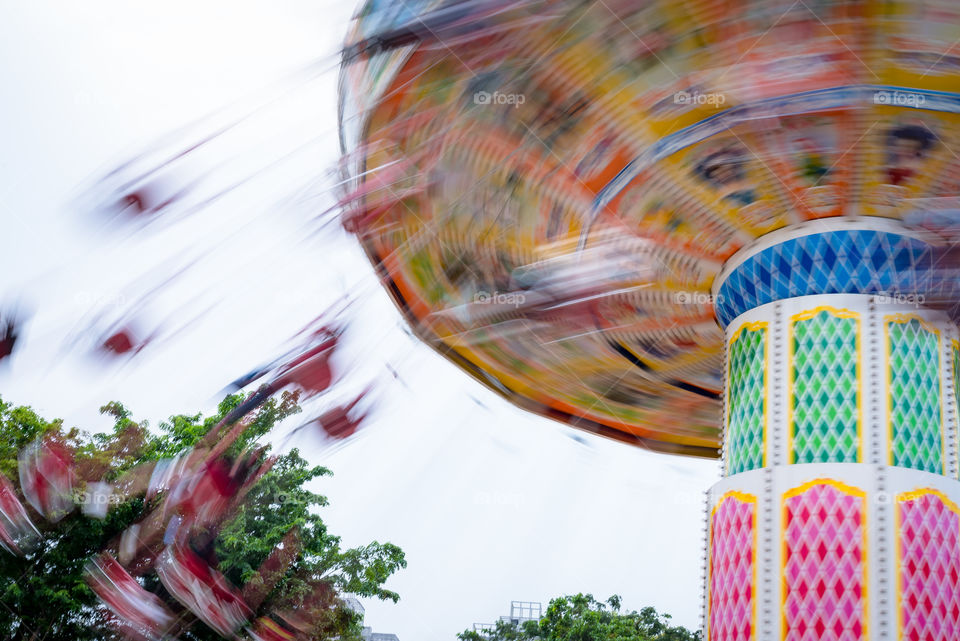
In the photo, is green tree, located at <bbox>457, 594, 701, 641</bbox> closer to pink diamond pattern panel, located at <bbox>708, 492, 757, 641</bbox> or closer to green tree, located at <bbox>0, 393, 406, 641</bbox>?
green tree, located at <bbox>0, 393, 406, 641</bbox>

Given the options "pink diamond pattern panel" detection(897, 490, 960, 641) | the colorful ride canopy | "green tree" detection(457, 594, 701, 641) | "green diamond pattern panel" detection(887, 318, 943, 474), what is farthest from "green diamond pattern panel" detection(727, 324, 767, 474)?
"green tree" detection(457, 594, 701, 641)

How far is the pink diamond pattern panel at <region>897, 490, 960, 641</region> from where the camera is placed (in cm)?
663

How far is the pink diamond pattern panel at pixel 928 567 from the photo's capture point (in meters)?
6.63

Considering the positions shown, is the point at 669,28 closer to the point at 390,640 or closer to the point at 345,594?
the point at 345,594

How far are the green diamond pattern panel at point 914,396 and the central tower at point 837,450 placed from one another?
0.03 feet

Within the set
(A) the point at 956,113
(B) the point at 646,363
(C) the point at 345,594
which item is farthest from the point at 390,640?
(A) the point at 956,113

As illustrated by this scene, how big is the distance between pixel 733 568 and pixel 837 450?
46.2 inches

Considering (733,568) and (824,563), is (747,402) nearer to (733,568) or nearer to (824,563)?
(733,568)

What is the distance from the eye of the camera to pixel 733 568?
Result: 7.31m

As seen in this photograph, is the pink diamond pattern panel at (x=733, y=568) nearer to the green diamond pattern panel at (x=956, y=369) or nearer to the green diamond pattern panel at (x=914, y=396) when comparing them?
the green diamond pattern panel at (x=914, y=396)

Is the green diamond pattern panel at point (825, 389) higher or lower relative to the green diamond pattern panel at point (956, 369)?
lower

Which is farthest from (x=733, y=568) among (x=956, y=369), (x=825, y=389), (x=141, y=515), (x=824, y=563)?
(x=141, y=515)

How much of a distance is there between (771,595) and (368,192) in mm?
4479

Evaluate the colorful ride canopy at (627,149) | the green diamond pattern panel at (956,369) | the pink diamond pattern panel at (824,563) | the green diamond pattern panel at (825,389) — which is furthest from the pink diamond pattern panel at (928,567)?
the colorful ride canopy at (627,149)
